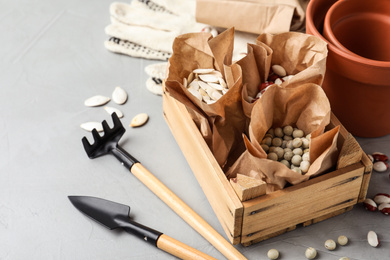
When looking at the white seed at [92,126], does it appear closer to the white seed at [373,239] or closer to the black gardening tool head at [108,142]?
the black gardening tool head at [108,142]

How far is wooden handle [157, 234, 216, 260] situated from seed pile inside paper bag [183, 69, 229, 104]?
214mm

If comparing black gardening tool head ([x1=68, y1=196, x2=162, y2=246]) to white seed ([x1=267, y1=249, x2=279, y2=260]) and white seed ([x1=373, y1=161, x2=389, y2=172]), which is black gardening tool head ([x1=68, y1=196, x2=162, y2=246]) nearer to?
white seed ([x1=267, y1=249, x2=279, y2=260])

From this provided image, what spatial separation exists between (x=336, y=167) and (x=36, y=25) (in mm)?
772

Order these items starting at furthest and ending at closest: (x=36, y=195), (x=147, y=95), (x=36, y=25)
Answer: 1. (x=36, y=25)
2. (x=147, y=95)
3. (x=36, y=195)

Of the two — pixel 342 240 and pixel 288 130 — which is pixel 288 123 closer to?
pixel 288 130

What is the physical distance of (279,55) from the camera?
872mm

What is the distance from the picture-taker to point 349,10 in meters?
0.91

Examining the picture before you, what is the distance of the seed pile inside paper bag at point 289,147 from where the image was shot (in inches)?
29.6

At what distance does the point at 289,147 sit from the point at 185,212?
0.18 meters

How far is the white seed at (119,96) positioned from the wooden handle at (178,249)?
0.33 m

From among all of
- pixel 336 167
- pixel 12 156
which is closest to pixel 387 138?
pixel 336 167

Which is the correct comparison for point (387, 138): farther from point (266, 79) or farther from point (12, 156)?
point (12, 156)

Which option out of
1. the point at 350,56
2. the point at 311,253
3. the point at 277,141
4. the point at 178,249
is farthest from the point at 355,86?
the point at 178,249

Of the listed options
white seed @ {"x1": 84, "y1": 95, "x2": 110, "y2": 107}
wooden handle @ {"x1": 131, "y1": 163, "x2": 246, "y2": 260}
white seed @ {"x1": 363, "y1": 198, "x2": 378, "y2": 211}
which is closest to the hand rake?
wooden handle @ {"x1": 131, "y1": 163, "x2": 246, "y2": 260}
